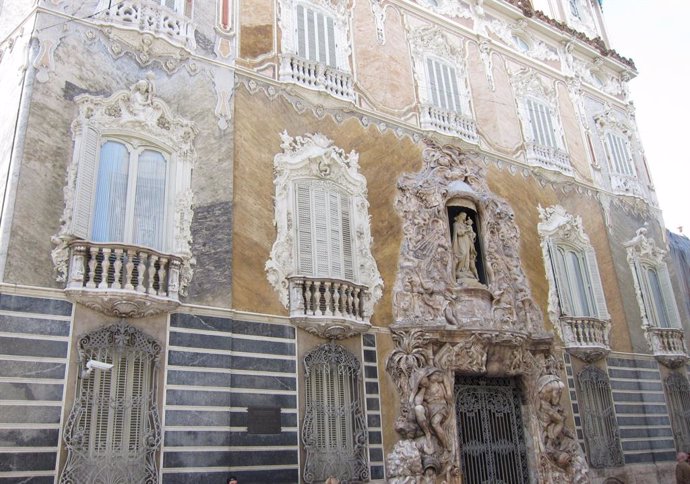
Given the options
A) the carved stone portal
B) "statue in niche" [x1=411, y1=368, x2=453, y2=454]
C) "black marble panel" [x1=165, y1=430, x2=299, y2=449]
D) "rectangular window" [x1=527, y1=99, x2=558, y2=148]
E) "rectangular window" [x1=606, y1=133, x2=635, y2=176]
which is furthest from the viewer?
"rectangular window" [x1=606, y1=133, x2=635, y2=176]

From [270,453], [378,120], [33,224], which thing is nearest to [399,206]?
[378,120]

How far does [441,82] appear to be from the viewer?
1778 centimetres

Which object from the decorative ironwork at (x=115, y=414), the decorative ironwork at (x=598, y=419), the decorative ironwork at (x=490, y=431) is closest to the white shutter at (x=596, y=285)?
the decorative ironwork at (x=598, y=419)

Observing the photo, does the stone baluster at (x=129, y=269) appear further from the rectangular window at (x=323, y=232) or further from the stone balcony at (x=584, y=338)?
the stone balcony at (x=584, y=338)

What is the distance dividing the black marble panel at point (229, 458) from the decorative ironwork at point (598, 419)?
29.4ft

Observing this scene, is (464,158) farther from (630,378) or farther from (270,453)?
(270,453)

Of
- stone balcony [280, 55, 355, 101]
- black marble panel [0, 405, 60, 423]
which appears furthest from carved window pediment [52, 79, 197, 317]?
stone balcony [280, 55, 355, 101]

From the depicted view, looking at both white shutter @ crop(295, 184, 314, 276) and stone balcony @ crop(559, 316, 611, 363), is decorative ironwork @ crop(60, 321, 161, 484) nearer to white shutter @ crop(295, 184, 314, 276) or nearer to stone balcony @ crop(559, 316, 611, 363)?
white shutter @ crop(295, 184, 314, 276)

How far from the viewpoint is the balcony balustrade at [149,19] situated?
12.1 meters

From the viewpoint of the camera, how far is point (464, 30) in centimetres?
1908

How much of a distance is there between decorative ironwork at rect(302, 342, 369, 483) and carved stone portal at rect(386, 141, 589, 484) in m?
0.84

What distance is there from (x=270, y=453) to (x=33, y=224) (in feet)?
17.8

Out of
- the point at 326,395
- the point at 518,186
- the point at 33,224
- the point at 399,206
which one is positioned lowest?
the point at 326,395

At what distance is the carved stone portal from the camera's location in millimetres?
12688
